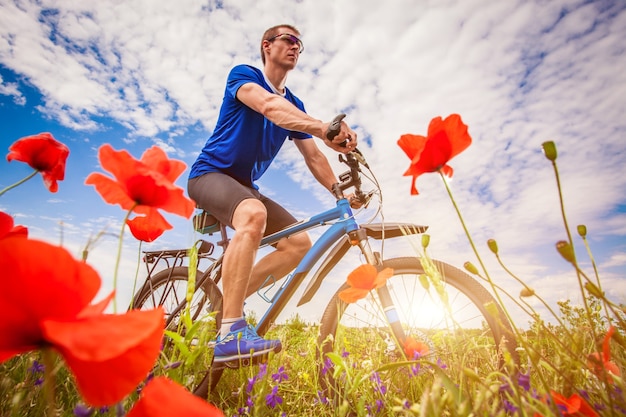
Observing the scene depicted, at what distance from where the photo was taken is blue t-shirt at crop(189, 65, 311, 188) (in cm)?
294

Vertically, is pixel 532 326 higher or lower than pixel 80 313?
higher

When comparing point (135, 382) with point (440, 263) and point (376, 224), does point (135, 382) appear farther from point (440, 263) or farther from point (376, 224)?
point (376, 224)

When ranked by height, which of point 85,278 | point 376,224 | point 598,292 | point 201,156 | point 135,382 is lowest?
point 135,382

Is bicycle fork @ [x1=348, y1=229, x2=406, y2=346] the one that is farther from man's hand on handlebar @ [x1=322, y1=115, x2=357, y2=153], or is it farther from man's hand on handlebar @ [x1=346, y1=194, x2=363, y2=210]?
man's hand on handlebar @ [x1=322, y1=115, x2=357, y2=153]

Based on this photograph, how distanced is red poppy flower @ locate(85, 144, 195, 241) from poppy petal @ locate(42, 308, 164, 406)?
438 millimetres

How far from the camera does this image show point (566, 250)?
0.69 m

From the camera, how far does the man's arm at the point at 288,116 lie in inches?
85.4

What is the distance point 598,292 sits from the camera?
69 cm

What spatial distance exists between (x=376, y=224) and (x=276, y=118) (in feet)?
3.59

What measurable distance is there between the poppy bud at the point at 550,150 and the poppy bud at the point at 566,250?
0.17 metres

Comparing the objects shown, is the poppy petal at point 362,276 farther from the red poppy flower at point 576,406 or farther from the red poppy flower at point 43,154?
the red poppy flower at point 43,154

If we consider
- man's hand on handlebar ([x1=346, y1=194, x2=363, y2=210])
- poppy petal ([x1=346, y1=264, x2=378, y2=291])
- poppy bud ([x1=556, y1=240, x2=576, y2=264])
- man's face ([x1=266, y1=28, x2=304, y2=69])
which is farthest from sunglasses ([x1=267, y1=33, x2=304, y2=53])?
poppy bud ([x1=556, y1=240, x2=576, y2=264])

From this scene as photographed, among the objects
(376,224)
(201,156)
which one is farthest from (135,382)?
(201,156)

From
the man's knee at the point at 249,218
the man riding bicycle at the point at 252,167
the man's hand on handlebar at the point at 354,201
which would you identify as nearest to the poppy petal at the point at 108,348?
the man riding bicycle at the point at 252,167
